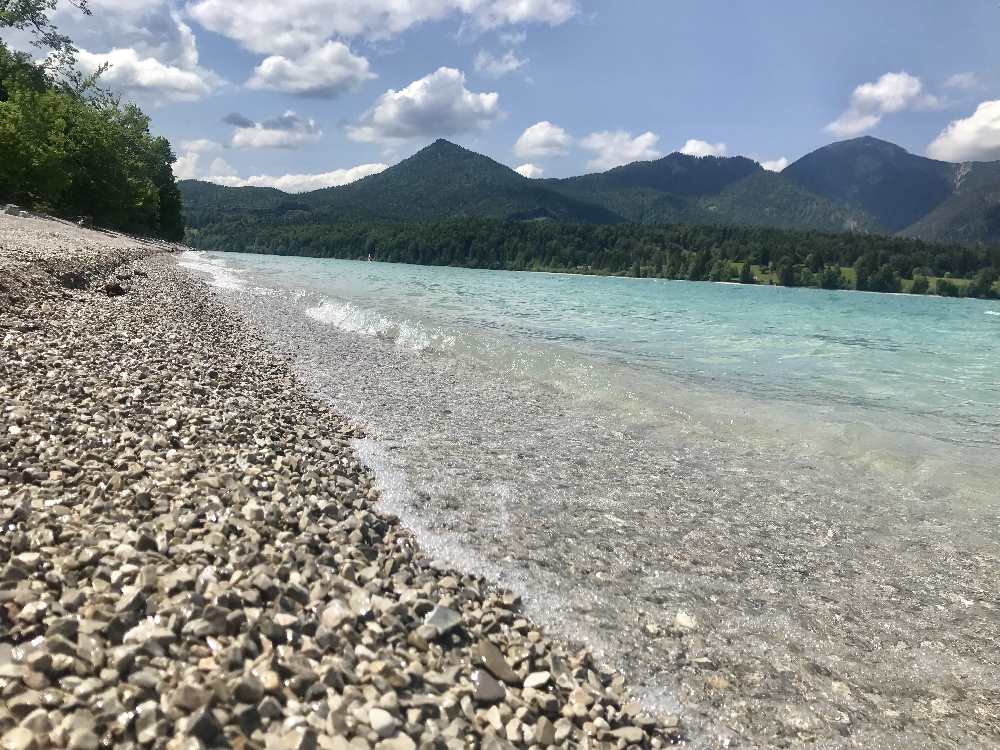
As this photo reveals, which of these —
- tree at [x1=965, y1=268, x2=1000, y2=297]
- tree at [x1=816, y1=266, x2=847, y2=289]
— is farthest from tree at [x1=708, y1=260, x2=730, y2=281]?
tree at [x1=965, y1=268, x2=1000, y2=297]

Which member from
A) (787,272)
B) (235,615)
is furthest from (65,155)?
(787,272)

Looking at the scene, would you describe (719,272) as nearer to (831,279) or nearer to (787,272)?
(787,272)

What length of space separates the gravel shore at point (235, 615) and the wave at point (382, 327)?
50.6 feet

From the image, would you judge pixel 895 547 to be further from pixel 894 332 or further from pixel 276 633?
pixel 894 332

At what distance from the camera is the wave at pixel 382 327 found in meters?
24.7

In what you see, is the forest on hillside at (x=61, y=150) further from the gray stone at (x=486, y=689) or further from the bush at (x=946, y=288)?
the bush at (x=946, y=288)

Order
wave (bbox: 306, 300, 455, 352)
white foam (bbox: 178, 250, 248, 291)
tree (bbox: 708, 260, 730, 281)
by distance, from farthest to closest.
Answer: tree (bbox: 708, 260, 730, 281)
white foam (bbox: 178, 250, 248, 291)
wave (bbox: 306, 300, 455, 352)

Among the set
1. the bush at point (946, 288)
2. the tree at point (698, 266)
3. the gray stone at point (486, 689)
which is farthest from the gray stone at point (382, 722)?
the bush at point (946, 288)

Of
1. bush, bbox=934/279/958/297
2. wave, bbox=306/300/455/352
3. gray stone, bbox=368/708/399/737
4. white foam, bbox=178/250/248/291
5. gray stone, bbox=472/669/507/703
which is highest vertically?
bush, bbox=934/279/958/297

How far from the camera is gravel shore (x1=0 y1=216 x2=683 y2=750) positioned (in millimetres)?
3547

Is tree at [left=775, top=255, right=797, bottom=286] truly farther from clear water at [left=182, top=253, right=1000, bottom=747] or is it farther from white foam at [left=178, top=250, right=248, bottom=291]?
clear water at [left=182, top=253, right=1000, bottom=747]

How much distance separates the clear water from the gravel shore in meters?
0.94

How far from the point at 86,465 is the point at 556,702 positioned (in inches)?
232

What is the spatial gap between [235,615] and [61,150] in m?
70.6
